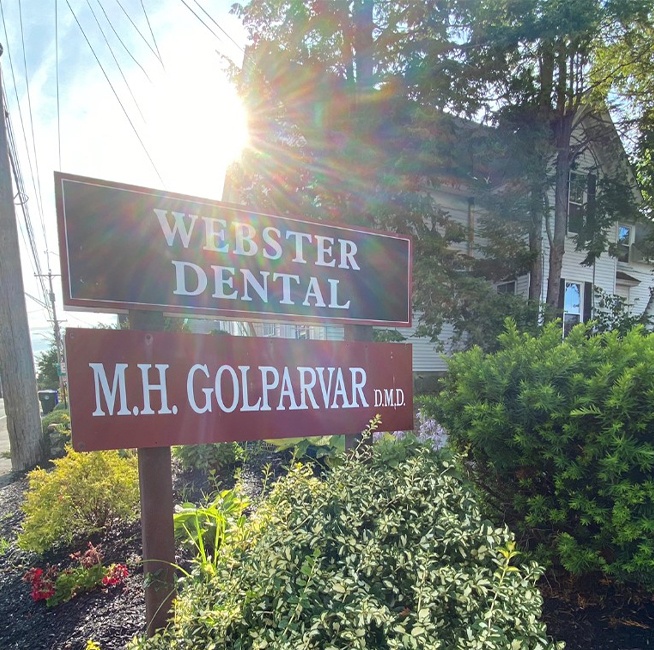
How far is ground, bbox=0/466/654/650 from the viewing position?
210 centimetres

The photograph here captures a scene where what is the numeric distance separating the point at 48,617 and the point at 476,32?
11.4m

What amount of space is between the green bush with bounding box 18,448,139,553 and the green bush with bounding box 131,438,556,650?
5.95ft

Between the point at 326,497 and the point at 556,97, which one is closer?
the point at 326,497

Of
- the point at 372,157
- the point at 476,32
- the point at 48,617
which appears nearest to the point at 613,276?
the point at 476,32

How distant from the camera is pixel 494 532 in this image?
1.61 metres

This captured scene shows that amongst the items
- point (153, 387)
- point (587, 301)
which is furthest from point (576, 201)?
point (153, 387)

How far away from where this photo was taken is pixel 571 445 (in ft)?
7.39

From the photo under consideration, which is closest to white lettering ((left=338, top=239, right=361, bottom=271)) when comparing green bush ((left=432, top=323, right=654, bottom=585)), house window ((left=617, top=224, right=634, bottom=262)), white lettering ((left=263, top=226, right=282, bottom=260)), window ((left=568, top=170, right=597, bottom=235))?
white lettering ((left=263, top=226, right=282, bottom=260))

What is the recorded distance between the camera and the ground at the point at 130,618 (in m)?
2.10

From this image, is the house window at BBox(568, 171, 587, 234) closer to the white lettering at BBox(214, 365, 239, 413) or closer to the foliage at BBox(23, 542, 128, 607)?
the white lettering at BBox(214, 365, 239, 413)

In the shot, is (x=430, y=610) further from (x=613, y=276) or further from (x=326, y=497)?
(x=613, y=276)

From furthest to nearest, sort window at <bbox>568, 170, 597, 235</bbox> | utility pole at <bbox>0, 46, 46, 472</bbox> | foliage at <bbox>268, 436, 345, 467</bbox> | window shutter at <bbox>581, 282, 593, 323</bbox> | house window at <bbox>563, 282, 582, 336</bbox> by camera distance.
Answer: window shutter at <bbox>581, 282, 593, 323</bbox>, house window at <bbox>563, 282, 582, 336</bbox>, window at <bbox>568, 170, 597, 235</bbox>, utility pole at <bbox>0, 46, 46, 472</bbox>, foliage at <bbox>268, 436, 345, 467</bbox>

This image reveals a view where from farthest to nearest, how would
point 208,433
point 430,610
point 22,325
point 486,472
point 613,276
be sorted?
point 613,276 < point 22,325 < point 486,472 < point 208,433 < point 430,610

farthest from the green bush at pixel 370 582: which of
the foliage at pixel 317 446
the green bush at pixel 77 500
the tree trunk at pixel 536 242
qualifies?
the tree trunk at pixel 536 242
